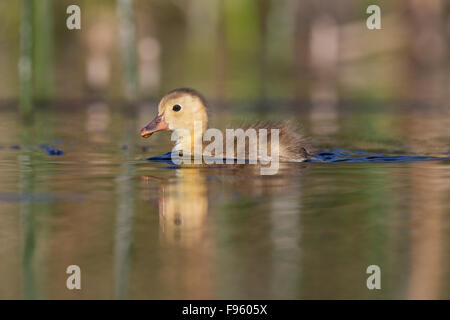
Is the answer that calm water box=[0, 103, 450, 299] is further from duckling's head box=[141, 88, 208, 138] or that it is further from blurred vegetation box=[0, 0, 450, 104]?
blurred vegetation box=[0, 0, 450, 104]

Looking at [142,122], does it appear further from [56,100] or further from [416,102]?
[416,102]

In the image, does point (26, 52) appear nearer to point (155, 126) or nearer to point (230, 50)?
point (155, 126)

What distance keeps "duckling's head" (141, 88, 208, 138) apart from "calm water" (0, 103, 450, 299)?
46 centimetres

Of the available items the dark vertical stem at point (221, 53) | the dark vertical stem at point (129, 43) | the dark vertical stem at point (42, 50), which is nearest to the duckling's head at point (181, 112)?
the dark vertical stem at point (129, 43)

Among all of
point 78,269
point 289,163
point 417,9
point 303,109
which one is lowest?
point 78,269

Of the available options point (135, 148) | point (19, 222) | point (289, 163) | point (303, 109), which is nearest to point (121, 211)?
point (19, 222)

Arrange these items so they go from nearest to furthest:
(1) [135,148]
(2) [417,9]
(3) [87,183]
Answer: (3) [87,183]
(1) [135,148]
(2) [417,9]

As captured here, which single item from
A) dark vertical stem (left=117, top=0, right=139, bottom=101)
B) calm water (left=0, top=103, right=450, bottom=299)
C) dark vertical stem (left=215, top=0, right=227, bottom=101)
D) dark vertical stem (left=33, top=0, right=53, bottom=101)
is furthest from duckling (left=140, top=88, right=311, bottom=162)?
dark vertical stem (left=215, top=0, right=227, bottom=101)

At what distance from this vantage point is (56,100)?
655 inches

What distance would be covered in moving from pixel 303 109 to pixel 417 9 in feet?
35.4

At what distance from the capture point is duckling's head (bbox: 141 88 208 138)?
33.7 ft

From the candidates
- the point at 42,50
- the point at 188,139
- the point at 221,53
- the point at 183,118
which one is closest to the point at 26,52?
the point at 183,118

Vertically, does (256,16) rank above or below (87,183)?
above

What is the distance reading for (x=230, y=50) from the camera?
1169 inches
